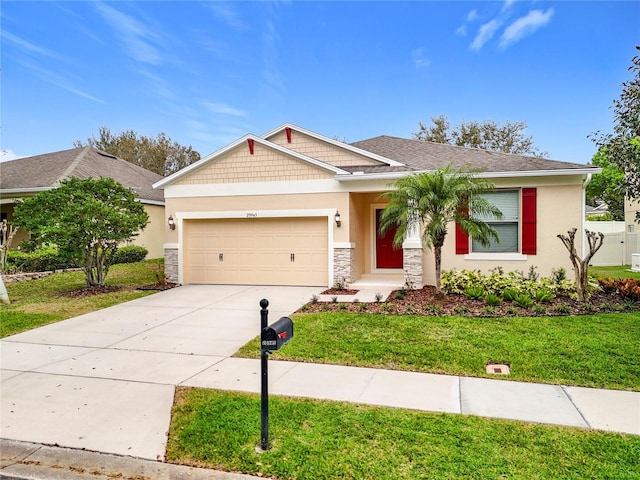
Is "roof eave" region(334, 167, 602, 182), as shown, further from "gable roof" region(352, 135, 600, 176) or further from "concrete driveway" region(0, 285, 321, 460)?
"concrete driveway" region(0, 285, 321, 460)

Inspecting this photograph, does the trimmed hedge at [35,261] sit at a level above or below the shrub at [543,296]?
above

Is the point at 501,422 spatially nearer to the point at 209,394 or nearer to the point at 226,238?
the point at 209,394

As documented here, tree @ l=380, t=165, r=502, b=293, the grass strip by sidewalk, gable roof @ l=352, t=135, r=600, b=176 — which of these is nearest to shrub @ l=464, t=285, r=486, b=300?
tree @ l=380, t=165, r=502, b=293

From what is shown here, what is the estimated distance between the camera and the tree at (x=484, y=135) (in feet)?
112

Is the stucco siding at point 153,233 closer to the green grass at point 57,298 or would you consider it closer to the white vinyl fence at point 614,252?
the green grass at point 57,298

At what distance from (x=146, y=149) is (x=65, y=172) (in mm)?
23536

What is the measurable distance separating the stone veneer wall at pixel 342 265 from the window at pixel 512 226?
9.77 feet

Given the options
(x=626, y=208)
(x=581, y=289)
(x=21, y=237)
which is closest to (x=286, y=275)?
(x=581, y=289)

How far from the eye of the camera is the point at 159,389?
4.84 metres

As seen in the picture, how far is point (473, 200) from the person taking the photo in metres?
9.23

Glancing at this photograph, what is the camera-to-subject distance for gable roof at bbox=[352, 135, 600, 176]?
1062 centimetres

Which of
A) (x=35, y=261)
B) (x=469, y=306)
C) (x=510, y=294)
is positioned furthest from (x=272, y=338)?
(x=35, y=261)

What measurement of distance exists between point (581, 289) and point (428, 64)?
43.1 feet

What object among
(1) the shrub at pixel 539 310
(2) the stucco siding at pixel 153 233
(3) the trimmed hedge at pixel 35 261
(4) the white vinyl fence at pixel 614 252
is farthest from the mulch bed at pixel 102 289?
(4) the white vinyl fence at pixel 614 252
